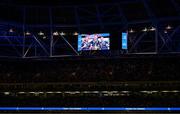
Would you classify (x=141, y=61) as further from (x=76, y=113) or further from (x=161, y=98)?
(x=76, y=113)

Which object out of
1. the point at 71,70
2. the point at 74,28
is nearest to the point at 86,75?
the point at 71,70

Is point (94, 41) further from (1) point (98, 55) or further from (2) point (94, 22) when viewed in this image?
(2) point (94, 22)

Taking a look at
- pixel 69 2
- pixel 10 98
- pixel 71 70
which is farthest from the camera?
pixel 71 70

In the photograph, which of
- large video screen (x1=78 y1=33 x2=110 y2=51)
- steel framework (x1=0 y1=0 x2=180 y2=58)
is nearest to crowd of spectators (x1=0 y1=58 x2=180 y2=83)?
steel framework (x1=0 y1=0 x2=180 y2=58)

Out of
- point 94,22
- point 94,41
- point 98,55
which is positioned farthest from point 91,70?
point 94,41

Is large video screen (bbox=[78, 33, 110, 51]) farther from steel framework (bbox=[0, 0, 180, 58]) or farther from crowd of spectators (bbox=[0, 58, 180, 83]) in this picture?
crowd of spectators (bbox=[0, 58, 180, 83])

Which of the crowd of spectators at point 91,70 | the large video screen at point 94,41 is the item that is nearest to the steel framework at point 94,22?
the large video screen at point 94,41

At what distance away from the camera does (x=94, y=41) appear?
32.4m

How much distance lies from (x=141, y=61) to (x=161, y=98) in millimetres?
7170

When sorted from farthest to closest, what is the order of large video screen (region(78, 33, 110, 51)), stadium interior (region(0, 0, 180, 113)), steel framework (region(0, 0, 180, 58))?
steel framework (region(0, 0, 180, 58)) < stadium interior (region(0, 0, 180, 113)) < large video screen (region(78, 33, 110, 51))

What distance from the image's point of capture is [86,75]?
128 ft

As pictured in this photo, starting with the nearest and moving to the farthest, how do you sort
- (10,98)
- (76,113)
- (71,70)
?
(76,113) → (10,98) → (71,70)

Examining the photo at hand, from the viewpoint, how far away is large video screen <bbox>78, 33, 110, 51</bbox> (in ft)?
105

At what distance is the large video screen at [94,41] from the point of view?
31906 millimetres
